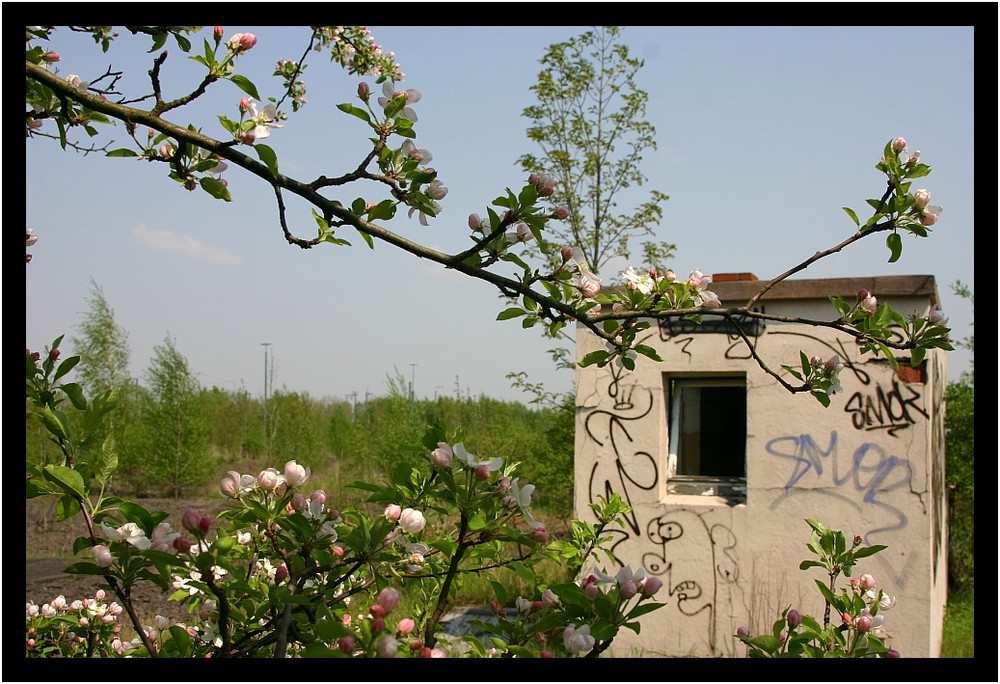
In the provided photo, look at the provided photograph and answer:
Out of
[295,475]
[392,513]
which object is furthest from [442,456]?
[295,475]

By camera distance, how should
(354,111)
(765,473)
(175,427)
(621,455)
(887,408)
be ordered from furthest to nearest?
1. (175,427)
2. (621,455)
3. (765,473)
4. (887,408)
5. (354,111)

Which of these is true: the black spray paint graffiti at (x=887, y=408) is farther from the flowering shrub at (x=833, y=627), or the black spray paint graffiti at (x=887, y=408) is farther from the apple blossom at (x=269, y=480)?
the apple blossom at (x=269, y=480)

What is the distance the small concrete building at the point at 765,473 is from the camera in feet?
14.4

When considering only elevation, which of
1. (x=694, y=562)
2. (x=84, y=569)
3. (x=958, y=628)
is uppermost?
(x=84, y=569)

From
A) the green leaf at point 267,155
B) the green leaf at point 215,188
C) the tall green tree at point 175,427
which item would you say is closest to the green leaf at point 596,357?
the green leaf at point 267,155

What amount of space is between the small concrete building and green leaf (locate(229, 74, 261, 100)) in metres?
3.54

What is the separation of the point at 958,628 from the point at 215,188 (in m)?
6.39

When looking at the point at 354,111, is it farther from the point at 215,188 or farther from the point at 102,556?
the point at 102,556

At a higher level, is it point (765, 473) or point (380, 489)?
point (380, 489)

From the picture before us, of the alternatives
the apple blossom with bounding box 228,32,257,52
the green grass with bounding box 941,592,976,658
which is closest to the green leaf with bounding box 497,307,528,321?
the apple blossom with bounding box 228,32,257,52

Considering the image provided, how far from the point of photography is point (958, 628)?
5.67 meters

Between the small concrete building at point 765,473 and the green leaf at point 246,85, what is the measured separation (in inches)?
139

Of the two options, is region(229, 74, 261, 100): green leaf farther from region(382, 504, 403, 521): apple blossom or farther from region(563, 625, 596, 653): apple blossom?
region(563, 625, 596, 653): apple blossom

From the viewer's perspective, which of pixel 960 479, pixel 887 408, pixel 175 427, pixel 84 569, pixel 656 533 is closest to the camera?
pixel 84 569
